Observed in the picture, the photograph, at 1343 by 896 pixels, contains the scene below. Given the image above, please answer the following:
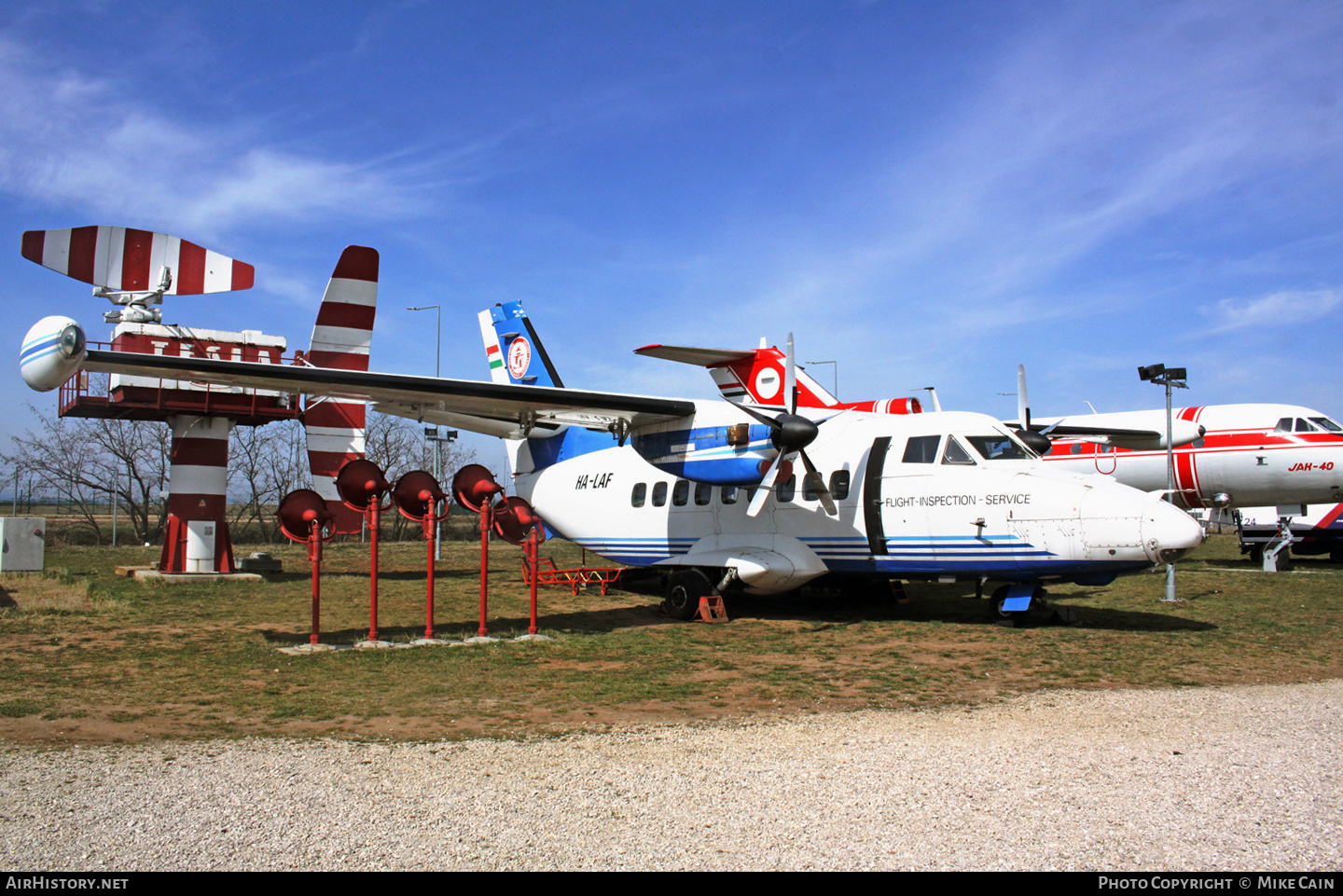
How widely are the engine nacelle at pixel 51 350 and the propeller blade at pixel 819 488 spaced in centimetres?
912

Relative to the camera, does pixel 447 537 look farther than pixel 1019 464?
Yes

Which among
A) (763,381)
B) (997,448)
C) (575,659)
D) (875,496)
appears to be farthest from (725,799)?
(763,381)

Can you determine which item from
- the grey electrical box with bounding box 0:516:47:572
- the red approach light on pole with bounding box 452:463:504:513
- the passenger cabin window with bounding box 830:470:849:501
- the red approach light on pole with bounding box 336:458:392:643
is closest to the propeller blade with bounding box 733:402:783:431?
the passenger cabin window with bounding box 830:470:849:501

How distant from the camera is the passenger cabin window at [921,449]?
12211 mm

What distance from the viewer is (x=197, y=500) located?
19.1m

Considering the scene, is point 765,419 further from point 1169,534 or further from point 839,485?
point 1169,534

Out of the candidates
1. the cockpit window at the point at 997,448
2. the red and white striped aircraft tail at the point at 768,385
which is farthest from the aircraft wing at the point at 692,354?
the cockpit window at the point at 997,448

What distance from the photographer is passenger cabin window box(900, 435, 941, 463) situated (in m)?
12.2

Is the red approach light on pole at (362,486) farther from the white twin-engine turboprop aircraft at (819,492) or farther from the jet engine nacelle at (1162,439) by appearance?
the jet engine nacelle at (1162,439)

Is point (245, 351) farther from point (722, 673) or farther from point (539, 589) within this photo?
point (722, 673)

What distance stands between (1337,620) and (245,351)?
19.9 m

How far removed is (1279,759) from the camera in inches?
215

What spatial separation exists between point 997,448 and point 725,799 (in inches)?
339

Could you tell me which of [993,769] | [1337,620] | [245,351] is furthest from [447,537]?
[993,769]
